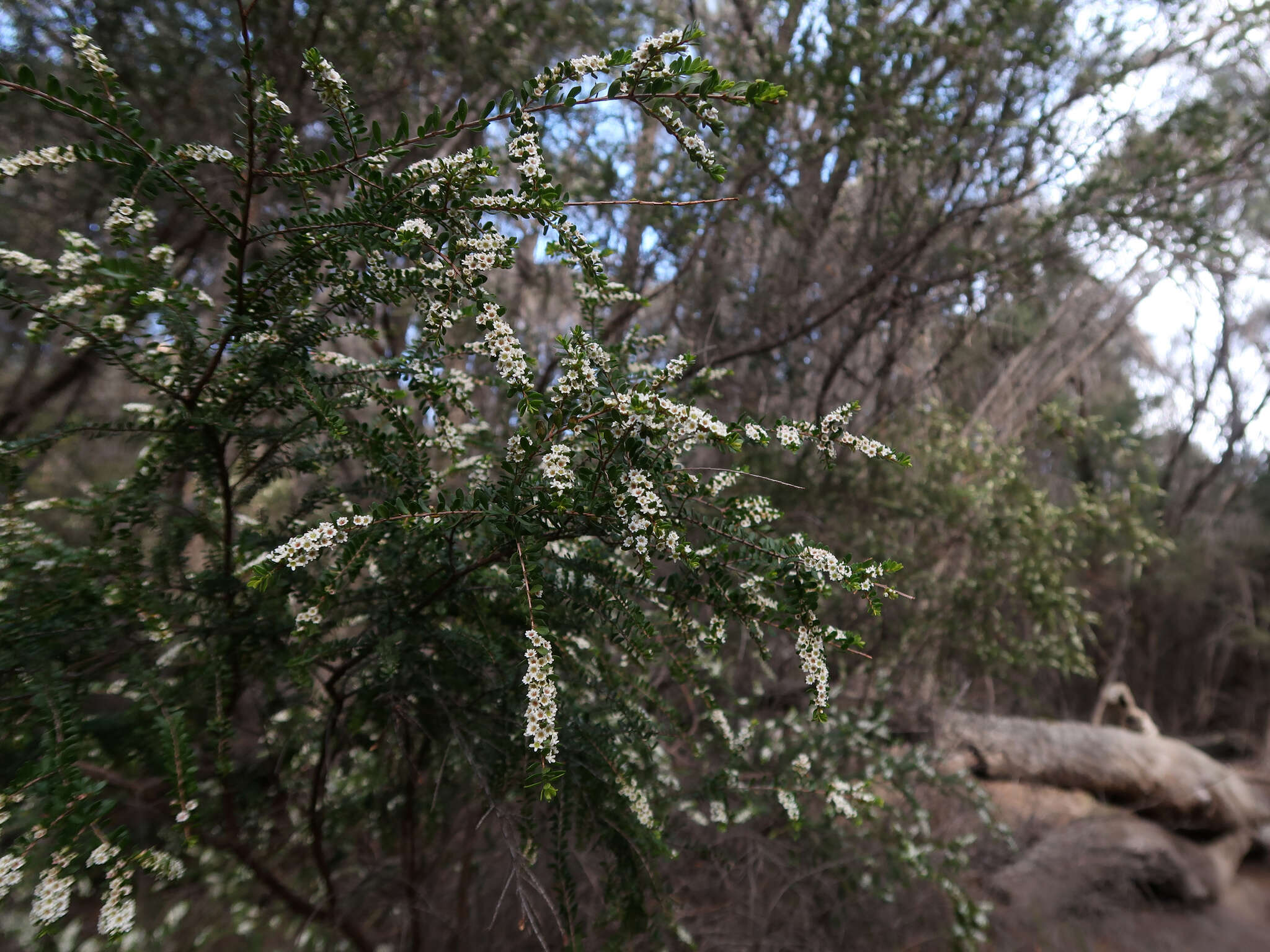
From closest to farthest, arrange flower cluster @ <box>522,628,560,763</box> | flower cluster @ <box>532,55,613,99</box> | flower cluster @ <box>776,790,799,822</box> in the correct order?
1. flower cluster @ <box>522,628,560,763</box>
2. flower cluster @ <box>532,55,613,99</box>
3. flower cluster @ <box>776,790,799,822</box>

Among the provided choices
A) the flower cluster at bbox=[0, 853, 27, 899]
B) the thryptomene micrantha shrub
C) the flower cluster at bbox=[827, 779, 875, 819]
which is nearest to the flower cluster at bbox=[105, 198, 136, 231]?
the thryptomene micrantha shrub

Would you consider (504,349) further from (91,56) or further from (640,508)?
(91,56)

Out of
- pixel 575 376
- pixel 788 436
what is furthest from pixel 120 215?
pixel 788 436

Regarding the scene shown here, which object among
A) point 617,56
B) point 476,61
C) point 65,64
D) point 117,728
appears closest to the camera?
point 617,56

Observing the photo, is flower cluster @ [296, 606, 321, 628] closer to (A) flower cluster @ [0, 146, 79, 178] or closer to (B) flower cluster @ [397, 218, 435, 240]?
(B) flower cluster @ [397, 218, 435, 240]

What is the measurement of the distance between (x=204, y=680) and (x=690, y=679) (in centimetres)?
121

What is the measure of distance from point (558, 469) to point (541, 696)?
41cm

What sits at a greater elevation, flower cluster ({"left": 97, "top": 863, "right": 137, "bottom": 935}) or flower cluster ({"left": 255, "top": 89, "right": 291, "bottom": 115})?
flower cluster ({"left": 255, "top": 89, "right": 291, "bottom": 115})

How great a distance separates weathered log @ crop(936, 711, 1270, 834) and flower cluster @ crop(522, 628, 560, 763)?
17.5ft

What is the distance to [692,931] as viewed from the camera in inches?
110

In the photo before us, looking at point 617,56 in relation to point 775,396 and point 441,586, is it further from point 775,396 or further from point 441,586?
point 775,396

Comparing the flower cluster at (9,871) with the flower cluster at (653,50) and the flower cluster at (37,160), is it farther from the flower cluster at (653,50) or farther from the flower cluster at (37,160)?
the flower cluster at (653,50)

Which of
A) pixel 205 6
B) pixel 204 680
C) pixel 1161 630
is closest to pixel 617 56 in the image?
pixel 204 680

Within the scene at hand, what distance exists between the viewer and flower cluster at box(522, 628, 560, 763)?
1.22 meters
